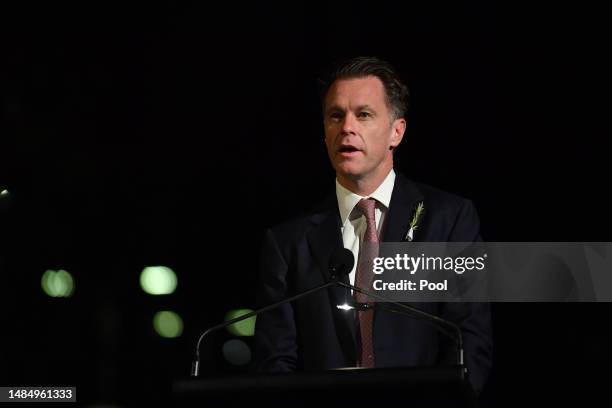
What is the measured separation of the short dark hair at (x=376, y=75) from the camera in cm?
402

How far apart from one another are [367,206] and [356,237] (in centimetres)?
12

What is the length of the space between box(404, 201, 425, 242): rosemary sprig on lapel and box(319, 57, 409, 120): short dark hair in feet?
1.16

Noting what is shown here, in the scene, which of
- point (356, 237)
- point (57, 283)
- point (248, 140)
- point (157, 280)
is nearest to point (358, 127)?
point (356, 237)

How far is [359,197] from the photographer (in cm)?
403

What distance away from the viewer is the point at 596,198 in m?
4.39

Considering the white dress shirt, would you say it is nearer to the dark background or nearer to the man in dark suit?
the man in dark suit

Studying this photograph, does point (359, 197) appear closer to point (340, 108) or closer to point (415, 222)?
point (415, 222)

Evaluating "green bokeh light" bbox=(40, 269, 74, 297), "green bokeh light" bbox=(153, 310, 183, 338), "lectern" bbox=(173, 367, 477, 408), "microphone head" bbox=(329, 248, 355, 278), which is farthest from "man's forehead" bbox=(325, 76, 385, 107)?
"green bokeh light" bbox=(153, 310, 183, 338)

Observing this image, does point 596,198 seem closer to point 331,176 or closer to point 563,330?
point 563,330

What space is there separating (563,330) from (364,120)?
119 centimetres

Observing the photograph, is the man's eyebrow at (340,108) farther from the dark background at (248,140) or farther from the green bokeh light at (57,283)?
the green bokeh light at (57,283)

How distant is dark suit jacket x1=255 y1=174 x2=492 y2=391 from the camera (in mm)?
3758

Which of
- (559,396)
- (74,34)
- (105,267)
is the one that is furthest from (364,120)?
(105,267)

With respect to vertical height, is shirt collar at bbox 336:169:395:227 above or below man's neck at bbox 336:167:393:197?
below
